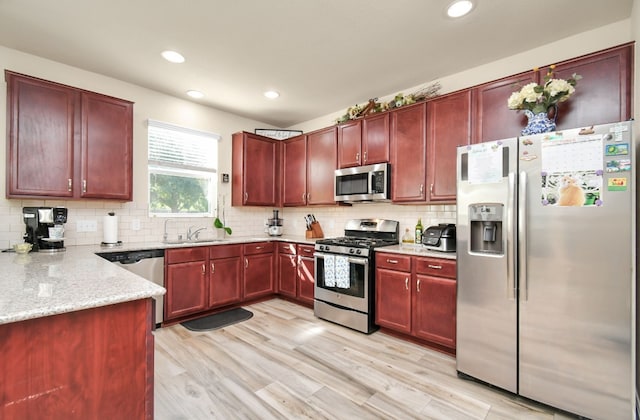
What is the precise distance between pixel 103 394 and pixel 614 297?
2498 millimetres

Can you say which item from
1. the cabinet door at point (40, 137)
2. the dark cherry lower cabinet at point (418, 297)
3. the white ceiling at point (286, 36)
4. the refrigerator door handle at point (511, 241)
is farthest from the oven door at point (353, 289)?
the cabinet door at point (40, 137)

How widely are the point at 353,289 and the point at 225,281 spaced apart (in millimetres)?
1546

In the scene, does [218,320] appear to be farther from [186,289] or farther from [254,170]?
[254,170]

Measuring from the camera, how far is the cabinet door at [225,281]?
3.44m

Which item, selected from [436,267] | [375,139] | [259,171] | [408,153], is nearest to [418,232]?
[436,267]

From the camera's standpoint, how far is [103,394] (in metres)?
1.08

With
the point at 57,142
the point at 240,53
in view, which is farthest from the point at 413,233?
the point at 57,142

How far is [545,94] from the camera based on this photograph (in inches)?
81.0

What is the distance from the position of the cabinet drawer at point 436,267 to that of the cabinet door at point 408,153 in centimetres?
68

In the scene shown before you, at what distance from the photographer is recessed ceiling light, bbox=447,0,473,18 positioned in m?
2.02

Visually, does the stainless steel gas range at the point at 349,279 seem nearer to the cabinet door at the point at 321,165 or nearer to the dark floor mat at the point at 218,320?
the cabinet door at the point at 321,165

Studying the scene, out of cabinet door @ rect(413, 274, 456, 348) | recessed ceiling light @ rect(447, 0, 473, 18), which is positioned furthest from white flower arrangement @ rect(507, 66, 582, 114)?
cabinet door @ rect(413, 274, 456, 348)

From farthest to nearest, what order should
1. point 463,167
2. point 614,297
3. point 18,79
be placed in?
point 18,79
point 463,167
point 614,297

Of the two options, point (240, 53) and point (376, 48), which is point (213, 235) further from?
point (376, 48)
